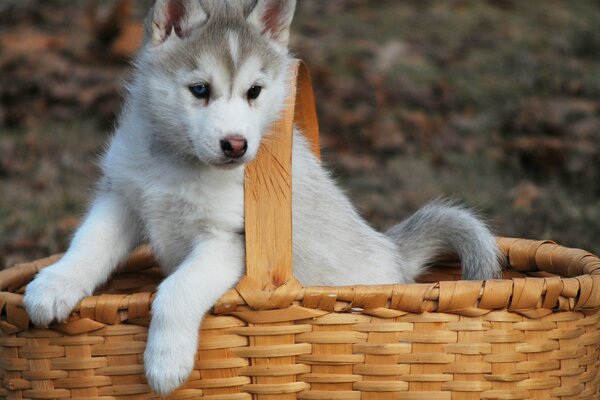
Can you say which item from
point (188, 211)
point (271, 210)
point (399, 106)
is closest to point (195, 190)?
point (188, 211)

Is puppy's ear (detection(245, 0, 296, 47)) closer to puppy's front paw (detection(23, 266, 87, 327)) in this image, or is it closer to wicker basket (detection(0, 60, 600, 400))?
wicker basket (detection(0, 60, 600, 400))

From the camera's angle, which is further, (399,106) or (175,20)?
(399,106)

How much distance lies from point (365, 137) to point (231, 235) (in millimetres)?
3989

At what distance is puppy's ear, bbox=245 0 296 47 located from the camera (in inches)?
109

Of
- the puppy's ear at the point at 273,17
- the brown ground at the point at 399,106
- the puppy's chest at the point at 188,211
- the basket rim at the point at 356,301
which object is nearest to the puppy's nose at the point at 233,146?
the puppy's chest at the point at 188,211

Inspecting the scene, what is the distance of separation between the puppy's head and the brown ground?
2.02m

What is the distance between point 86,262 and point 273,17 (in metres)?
0.99

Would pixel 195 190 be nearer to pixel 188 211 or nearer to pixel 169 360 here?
pixel 188 211

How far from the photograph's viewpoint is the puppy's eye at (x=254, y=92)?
8.61 ft

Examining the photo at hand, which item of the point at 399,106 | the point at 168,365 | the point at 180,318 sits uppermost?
the point at 399,106

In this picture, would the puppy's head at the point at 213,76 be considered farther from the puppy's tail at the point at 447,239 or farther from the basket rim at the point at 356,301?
the puppy's tail at the point at 447,239

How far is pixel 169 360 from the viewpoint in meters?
2.30

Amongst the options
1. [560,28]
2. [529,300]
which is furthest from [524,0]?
[529,300]

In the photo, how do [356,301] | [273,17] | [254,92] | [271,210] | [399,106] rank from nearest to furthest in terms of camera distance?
[356,301] < [271,210] < [254,92] < [273,17] < [399,106]
